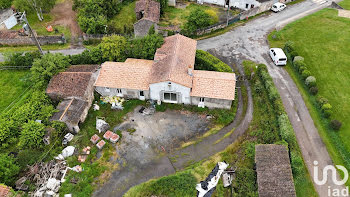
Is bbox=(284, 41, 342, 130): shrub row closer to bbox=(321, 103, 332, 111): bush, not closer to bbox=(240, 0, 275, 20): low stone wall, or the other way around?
bbox=(321, 103, 332, 111): bush

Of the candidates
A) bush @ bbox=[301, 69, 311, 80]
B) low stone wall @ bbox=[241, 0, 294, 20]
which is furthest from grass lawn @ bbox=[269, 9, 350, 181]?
low stone wall @ bbox=[241, 0, 294, 20]

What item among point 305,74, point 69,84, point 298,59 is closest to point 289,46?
point 298,59

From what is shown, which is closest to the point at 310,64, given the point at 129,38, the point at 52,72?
the point at 129,38

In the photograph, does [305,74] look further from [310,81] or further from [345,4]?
[345,4]

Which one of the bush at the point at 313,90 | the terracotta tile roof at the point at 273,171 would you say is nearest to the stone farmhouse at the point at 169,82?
the terracotta tile roof at the point at 273,171

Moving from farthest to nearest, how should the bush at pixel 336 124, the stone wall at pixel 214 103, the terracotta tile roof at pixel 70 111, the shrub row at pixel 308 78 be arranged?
the stone wall at pixel 214 103
the shrub row at pixel 308 78
the terracotta tile roof at pixel 70 111
the bush at pixel 336 124

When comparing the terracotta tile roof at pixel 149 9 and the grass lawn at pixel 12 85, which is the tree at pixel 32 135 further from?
the terracotta tile roof at pixel 149 9
